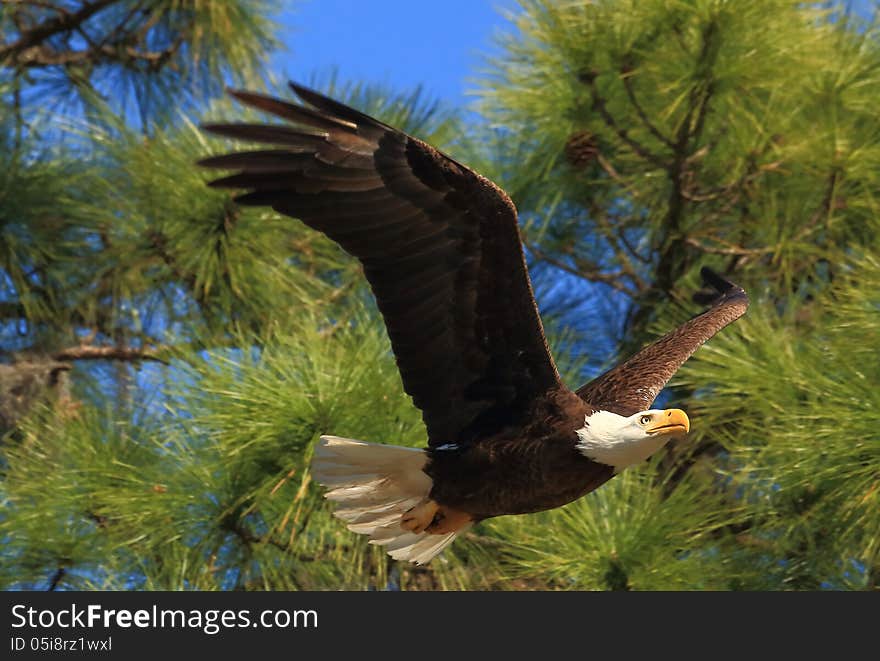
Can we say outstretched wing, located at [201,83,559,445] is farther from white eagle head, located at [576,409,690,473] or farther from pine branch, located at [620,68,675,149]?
pine branch, located at [620,68,675,149]

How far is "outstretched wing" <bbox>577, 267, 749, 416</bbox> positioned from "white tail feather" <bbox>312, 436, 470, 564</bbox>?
0.18 m

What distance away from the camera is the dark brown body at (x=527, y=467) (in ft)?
4.35

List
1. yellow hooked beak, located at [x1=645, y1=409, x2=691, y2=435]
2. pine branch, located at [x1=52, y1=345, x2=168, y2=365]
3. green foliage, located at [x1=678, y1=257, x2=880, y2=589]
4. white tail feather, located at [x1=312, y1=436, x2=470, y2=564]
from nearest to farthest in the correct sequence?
yellow hooked beak, located at [x1=645, y1=409, x2=691, y2=435] → white tail feather, located at [x1=312, y1=436, x2=470, y2=564] → green foliage, located at [x1=678, y1=257, x2=880, y2=589] → pine branch, located at [x1=52, y1=345, x2=168, y2=365]

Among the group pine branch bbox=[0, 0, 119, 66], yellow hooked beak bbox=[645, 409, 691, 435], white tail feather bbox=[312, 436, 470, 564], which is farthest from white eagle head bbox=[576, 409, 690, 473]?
pine branch bbox=[0, 0, 119, 66]

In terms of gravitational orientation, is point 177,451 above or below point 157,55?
below

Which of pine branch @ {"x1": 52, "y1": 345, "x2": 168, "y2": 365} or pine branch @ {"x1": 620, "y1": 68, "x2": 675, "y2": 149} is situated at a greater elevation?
pine branch @ {"x1": 620, "y1": 68, "x2": 675, "y2": 149}

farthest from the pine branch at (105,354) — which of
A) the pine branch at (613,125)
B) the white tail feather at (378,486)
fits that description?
the white tail feather at (378,486)

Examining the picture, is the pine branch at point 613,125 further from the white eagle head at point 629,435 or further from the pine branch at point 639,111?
the white eagle head at point 629,435

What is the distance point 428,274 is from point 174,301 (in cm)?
122

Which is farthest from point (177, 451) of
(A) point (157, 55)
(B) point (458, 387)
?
(A) point (157, 55)

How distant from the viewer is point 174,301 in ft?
8.26

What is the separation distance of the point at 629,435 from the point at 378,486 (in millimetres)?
278

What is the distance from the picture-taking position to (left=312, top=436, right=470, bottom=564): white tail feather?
145cm
